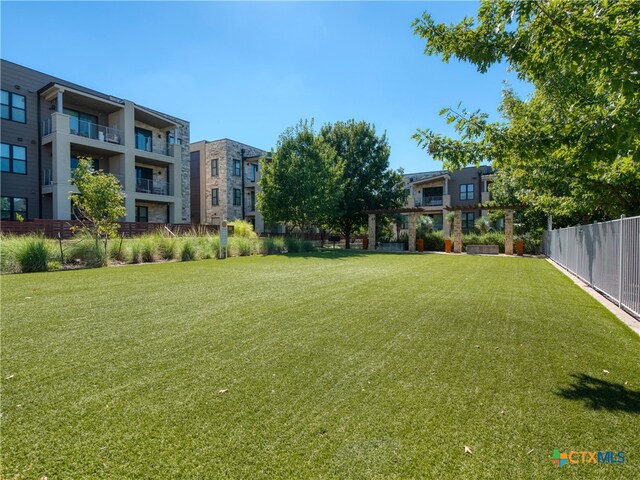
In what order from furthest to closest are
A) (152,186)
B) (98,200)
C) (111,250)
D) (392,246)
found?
(392,246) → (152,186) → (111,250) → (98,200)

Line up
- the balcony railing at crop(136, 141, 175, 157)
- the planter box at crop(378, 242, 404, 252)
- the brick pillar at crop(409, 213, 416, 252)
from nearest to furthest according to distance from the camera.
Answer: the balcony railing at crop(136, 141, 175, 157), the brick pillar at crop(409, 213, 416, 252), the planter box at crop(378, 242, 404, 252)

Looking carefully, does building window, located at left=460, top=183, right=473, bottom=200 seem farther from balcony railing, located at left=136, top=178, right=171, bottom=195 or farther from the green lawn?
the green lawn

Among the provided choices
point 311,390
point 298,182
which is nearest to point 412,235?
point 298,182

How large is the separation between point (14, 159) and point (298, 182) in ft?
53.5

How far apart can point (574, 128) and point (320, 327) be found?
393 centimetres

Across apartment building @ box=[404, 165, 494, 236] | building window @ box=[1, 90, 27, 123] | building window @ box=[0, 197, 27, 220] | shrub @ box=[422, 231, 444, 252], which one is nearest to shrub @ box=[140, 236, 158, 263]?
building window @ box=[0, 197, 27, 220]

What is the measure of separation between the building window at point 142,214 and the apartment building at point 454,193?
23007mm

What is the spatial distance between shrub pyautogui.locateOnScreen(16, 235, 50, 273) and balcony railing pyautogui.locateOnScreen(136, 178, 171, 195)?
557 inches

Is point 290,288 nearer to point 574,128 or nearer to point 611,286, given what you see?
point 574,128

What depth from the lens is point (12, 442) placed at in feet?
7.42

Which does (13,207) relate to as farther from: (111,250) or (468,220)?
(468,220)

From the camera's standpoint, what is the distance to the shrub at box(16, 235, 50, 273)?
1070 centimetres

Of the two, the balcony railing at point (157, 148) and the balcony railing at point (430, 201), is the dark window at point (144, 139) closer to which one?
the balcony railing at point (157, 148)

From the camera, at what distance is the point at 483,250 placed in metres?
23.3
